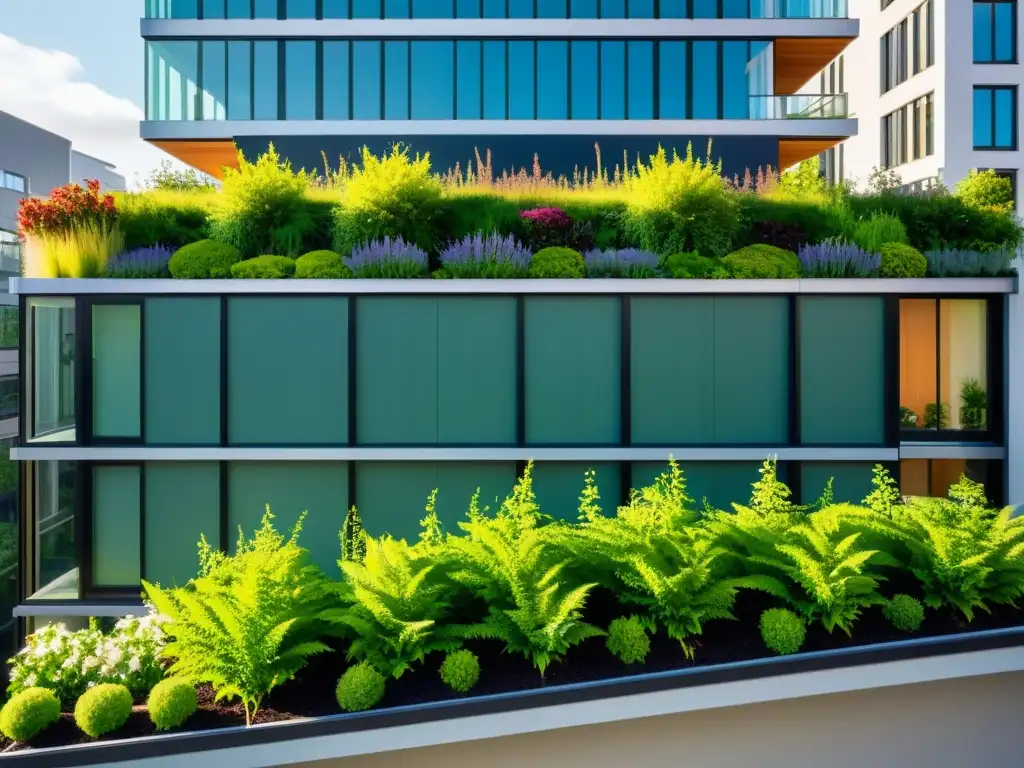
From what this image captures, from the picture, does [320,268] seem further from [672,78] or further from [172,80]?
[172,80]

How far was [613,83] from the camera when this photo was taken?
2711 cm

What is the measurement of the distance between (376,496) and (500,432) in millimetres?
1989

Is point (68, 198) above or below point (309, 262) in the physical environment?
above

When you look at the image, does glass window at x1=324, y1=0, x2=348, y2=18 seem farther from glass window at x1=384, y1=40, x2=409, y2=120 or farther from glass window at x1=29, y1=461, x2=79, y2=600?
glass window at x1=29, y1=461, x2=79, y2=600

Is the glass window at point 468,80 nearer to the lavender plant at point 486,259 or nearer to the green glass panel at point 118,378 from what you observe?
the lavender plant at point 486,259

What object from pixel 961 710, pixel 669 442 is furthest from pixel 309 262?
pixel 961 710

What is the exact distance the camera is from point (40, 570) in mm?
13461

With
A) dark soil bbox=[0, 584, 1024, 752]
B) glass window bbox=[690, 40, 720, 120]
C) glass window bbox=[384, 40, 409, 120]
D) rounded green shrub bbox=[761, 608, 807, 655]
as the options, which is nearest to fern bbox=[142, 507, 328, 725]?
dark soil bbox=[0, 584, 1024, 752]

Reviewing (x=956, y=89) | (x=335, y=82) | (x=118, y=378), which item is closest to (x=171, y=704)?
(x=118, y=378)

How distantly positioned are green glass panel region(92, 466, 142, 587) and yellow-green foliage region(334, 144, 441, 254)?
4606mm

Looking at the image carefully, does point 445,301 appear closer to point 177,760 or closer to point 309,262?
point 309,262

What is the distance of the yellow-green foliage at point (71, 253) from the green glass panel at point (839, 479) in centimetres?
1059

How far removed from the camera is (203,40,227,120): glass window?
27.2 m

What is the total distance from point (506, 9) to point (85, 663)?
24.0 metres
